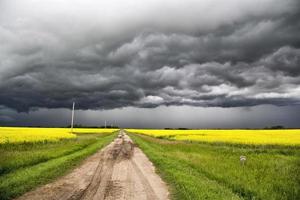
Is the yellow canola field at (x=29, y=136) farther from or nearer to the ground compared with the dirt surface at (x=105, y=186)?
farther from the ground

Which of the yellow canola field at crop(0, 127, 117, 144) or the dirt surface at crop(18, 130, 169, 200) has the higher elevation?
the yellow canola field at crop(0, 127, 117, 144)

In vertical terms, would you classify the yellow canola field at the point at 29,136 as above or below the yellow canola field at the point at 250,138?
above

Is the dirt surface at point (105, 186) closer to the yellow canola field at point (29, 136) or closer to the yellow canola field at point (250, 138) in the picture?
the yellow canola field at point (29, 136)

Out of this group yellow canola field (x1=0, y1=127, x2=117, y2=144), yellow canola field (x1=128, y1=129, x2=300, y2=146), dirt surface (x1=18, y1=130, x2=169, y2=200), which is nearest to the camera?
dirt surface (x1=18, y1=130, x2=169, y2=200)

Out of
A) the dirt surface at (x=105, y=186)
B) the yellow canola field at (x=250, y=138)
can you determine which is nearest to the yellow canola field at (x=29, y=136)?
the yellow canola field at (x=250, y=138)

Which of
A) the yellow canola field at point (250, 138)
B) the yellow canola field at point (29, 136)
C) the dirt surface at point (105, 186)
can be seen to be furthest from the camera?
the yellow canola field at point (250, 138)

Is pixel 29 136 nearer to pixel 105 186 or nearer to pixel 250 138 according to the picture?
pixel 250 138

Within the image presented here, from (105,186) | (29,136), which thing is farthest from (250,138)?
(105,186)

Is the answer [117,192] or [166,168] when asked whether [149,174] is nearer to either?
[166,168]

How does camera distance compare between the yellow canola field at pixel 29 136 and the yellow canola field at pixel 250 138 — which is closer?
the yellow canola field at pixel 29 136

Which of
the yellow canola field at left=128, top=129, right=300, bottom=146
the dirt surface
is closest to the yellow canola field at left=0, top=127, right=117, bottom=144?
the yellow canola field at left=128, top=129, right=300, bottom=146

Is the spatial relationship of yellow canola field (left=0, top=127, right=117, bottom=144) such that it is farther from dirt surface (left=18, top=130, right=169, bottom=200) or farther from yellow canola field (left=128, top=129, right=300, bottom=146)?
dirt surface (left=18, top=130, right=169, bottom=200)

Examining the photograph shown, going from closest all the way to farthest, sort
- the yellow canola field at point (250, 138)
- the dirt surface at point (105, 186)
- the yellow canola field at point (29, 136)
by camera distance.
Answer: the dirt surface at point (105, 186) < the yellow canola field at point (29, 136) < the yellow canola field at point (250, 138)

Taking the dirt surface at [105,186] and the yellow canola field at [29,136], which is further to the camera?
the yellow canola field at [29,136]
